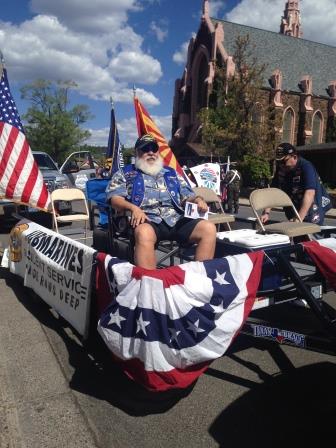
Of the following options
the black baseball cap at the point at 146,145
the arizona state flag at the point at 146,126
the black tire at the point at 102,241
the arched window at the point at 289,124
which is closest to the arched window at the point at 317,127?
the arched window at the point at 289,124

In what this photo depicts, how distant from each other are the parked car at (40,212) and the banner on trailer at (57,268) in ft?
8.32

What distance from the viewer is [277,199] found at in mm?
5316

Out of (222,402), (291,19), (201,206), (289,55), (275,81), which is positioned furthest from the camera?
(291,19)

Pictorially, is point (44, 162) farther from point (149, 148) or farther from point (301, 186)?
point (301, 186)

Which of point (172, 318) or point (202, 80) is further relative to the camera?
point (202, 80)

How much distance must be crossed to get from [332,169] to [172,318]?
2811 cm

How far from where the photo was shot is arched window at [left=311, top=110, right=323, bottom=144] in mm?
41422

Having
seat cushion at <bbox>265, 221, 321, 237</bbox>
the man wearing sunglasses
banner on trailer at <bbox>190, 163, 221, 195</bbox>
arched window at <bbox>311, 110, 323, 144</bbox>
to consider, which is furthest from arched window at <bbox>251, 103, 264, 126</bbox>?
seat cushion at <bbox>265, 221, 321, 237</bbox>

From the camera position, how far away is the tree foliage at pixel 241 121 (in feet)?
91.6

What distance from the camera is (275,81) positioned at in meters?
38.1

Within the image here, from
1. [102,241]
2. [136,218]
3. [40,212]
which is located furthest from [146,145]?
[40,212]

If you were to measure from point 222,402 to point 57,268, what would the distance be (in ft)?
6.26

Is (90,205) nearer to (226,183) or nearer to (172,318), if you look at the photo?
(172,318)

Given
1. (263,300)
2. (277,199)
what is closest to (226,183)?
(277,199)
